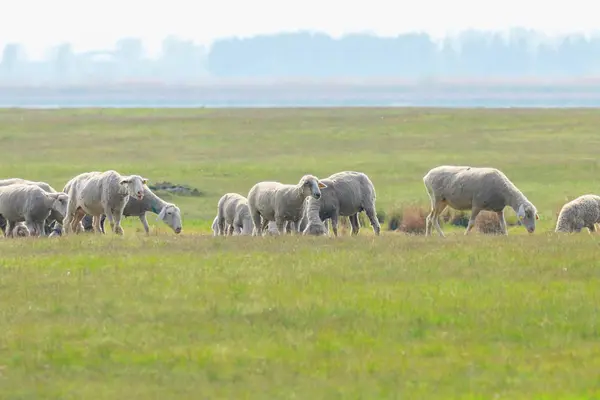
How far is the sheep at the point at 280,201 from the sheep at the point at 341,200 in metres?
0.26

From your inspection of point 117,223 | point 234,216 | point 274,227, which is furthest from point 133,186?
point 234,216

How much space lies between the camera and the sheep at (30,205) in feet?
89.8

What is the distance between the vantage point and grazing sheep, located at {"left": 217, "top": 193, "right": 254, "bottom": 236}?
1204 inches

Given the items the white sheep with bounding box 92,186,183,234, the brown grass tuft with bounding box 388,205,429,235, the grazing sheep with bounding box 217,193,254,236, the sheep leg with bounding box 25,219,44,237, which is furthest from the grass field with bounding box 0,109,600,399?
the brown grass tuft with bounding box 388,205,429,235

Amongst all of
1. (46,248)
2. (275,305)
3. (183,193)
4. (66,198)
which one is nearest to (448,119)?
(183,193)

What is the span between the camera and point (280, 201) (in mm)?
26703

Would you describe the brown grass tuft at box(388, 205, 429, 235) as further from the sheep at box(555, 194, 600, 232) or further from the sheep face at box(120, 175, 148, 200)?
the sheep face at box(120, 175, 148, 200)

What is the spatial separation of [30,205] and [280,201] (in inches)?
201

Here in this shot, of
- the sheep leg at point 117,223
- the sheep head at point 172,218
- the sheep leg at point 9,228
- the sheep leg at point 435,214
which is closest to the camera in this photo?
the sheep leg at point 117,223

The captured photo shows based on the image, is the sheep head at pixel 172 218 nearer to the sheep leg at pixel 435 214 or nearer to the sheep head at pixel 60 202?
the sheep head at pixel 60 202

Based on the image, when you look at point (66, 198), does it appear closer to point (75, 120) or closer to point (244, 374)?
point (244, 374)

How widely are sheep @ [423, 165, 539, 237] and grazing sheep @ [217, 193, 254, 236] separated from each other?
4.78 meters

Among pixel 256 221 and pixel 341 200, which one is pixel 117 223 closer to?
pixel 256 221

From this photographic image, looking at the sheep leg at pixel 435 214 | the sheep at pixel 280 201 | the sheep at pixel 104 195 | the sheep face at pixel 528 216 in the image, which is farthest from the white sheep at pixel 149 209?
the sheep face at pixel 528 216
